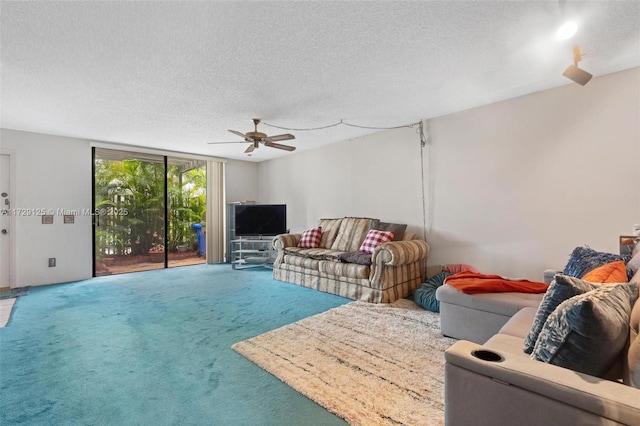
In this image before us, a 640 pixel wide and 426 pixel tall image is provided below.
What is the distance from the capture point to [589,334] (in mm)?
1013

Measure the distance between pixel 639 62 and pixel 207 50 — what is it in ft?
11.8

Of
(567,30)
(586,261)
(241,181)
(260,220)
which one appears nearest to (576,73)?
(567,30)

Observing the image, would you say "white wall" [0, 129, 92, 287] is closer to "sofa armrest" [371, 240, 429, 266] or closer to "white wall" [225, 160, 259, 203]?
"white wall" [225, 160, 259, 203]

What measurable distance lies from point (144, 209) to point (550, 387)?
6.03 meters

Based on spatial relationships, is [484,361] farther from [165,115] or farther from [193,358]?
[165,115]

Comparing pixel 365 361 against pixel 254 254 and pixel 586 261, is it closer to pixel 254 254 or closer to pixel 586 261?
pixel 586 261

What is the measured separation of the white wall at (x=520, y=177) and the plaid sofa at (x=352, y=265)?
444mm

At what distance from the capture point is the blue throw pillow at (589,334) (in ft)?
3.30

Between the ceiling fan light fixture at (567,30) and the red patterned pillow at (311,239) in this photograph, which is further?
the red patterned pillow at (311,239)

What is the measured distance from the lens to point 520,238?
3.21 meters

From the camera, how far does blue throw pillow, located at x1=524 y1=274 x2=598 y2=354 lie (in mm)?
1288

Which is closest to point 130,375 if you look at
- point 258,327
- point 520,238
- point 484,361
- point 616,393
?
point 258,327

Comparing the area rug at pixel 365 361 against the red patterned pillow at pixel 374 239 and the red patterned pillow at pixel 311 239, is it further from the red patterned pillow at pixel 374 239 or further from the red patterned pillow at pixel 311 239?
the red patterned pillow at pixel 311 239

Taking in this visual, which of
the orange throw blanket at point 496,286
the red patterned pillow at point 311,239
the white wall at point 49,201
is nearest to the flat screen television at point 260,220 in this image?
the red patterned pillow at point 311,239
